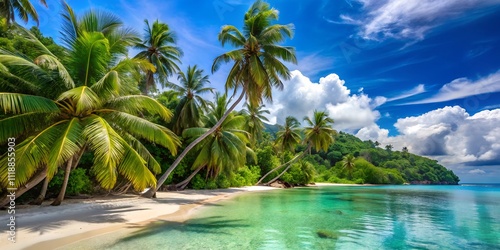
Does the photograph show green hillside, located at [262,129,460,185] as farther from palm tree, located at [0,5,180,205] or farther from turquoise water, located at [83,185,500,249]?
palm tree, located at [0,5,180,205]

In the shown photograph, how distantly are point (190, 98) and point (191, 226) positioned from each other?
600 inches

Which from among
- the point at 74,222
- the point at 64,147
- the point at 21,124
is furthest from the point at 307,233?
the point at 21,124

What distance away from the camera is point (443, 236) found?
28.1 ft

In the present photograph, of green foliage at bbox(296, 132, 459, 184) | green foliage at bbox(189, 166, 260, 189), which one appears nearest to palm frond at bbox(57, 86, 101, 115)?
green foliage at bbox(189, 166, 260, 189)

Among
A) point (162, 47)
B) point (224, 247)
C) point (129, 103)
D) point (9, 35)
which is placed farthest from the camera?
point (162, 47)

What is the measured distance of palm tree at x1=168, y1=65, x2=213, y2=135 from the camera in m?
22.3

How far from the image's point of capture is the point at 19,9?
16766 millimetres

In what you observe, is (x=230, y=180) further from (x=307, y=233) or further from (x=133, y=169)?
(x=307, y=233)

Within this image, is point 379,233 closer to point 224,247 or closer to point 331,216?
point 331,216

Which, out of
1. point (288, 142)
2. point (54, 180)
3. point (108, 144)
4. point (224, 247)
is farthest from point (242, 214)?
point (288, 142)

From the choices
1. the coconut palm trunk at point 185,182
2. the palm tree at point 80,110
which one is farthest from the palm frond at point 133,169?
the coconut palm trunk at point 185,182

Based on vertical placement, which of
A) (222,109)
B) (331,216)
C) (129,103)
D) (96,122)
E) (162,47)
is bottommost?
(331,216)

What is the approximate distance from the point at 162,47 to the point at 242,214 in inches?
563

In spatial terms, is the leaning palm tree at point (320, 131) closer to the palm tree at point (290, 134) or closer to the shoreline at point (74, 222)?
the palm tree at point (290, 134)
